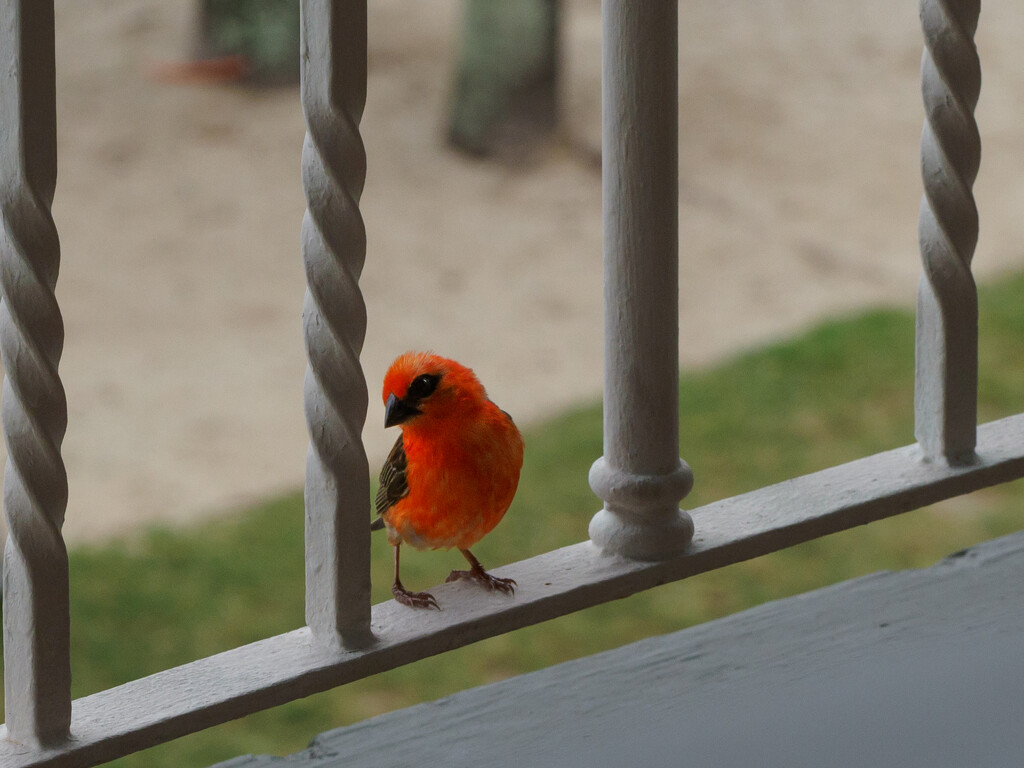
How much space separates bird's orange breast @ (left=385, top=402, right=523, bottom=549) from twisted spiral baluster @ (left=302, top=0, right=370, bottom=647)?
10cm

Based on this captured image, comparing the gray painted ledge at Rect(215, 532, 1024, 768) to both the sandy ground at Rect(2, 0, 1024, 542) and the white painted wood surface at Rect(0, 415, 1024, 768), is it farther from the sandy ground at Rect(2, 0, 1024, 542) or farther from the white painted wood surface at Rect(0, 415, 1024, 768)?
the sandy ground at Rect(2, 0, 1024, 542)

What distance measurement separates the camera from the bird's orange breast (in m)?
1.32

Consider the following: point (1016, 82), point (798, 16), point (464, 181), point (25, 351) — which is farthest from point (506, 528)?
point (798, 16)

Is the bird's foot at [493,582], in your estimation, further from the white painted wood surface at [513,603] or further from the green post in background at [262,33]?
the green post in background at [262,33]

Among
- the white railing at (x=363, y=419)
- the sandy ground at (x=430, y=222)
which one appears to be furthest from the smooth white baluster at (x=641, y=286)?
the sandy ground at (x=430, y=222)

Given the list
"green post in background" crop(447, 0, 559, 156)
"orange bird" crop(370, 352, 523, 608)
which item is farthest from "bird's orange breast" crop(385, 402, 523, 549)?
"green post in background" crop(447, 0, 559, 156)

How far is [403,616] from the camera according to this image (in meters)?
1.27

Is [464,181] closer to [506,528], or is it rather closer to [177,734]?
[506,528]

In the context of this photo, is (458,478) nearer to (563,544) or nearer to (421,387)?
(421,387)

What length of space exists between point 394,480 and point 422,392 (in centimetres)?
11

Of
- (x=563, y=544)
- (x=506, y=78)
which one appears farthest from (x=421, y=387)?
(x=506, y=78)

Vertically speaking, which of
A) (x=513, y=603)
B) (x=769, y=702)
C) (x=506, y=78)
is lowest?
(x=506, y=78)

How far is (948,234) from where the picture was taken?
4.76ft

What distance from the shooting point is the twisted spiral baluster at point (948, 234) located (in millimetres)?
1401
